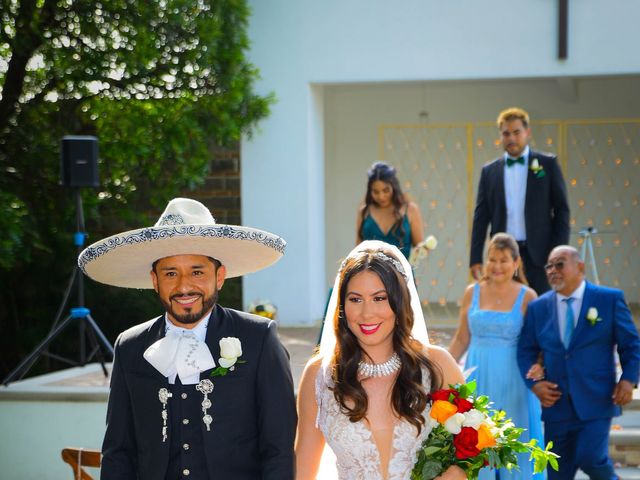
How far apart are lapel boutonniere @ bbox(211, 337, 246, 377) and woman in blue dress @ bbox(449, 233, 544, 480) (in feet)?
10.1

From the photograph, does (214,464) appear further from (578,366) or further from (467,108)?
(467,108)

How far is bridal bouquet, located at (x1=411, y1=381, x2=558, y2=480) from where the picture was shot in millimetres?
3207

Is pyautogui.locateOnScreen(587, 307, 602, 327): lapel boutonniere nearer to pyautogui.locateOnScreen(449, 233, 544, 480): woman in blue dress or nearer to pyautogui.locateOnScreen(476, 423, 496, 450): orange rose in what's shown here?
pyautogui.locateOnScreen(449, 233, 544, 480): woman in blue dress

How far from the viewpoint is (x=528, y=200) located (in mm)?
7094

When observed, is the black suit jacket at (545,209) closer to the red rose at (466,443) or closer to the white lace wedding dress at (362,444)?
the white lace wedding dress at (362,444)

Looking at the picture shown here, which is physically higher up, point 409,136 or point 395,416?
point 409,136

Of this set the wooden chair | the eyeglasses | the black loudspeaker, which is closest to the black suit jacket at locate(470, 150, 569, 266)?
the eyeglasses

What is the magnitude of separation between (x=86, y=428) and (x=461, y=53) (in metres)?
5.65

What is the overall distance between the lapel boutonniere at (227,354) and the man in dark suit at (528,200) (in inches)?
154

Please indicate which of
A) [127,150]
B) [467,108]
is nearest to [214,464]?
[127,150]

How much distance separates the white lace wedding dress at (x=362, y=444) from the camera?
346cm

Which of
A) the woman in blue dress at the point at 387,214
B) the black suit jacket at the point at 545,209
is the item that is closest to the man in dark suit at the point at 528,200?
the black suit jacket at the point at 545,209

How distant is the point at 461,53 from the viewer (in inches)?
422

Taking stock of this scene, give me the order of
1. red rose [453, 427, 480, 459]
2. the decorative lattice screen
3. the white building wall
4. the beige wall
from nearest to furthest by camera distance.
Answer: red rose [453, 427, 480, 459] → the white building wall → the decorative lattice screen → the beige wall
